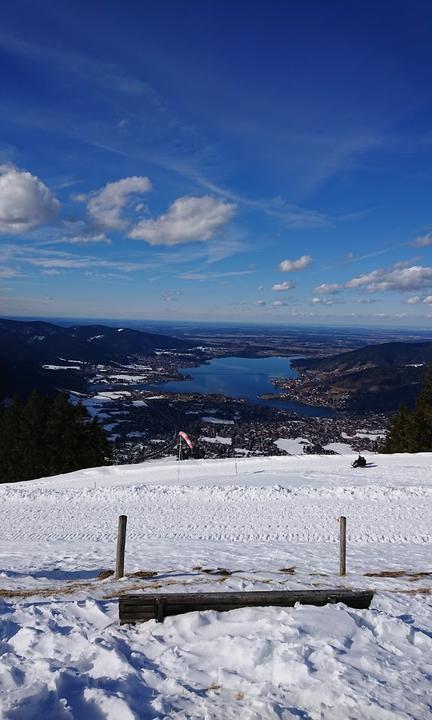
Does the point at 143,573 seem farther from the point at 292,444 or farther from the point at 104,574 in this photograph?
the point at 292,444

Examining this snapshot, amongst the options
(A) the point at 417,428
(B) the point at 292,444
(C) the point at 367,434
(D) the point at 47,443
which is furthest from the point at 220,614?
(C) the point at 367,434

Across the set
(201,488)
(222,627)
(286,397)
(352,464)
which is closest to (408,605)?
(222,627)

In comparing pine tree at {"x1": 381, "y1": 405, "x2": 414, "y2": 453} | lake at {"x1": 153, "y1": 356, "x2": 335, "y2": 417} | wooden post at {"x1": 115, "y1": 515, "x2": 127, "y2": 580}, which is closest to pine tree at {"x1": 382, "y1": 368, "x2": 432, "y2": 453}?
pine tree at {"x1": 381, "y1": 405, "x2": 414, "y2": 453}

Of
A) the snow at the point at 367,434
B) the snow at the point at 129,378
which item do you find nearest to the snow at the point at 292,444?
the snow at the point at 367,434

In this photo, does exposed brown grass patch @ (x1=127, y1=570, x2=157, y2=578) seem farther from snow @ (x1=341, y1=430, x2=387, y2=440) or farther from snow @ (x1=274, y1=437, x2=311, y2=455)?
snow @ (x1=341, y1=430, x2=387, y2=440)

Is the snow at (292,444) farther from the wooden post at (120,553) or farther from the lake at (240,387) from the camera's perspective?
the wooden post at (120,553)

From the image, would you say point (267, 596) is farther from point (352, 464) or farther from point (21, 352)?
point (21, 352)
